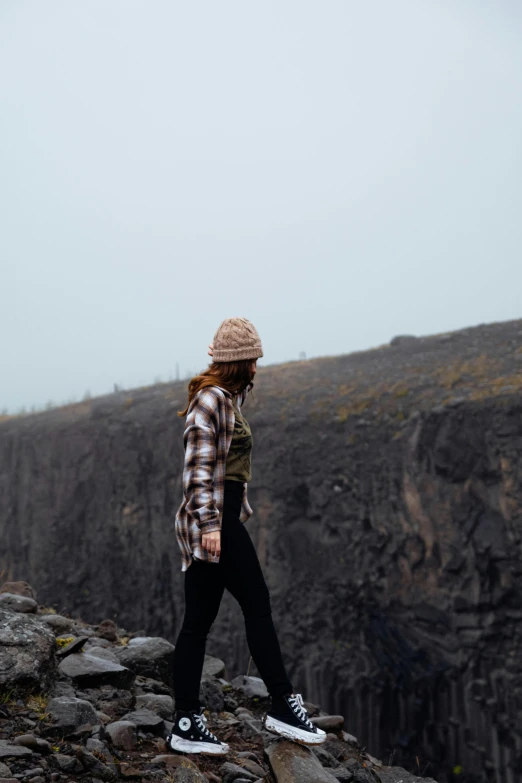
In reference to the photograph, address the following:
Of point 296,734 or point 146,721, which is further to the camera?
point 146,721

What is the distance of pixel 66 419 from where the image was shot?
1154 inches

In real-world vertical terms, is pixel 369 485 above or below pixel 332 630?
above

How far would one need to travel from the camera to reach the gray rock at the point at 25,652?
486cm

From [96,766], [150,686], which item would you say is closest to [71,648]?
[150,686]

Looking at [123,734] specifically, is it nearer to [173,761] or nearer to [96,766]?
[173,761]

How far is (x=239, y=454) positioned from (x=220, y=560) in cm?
63

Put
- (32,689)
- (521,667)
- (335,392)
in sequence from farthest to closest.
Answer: (335,392) → (521,667) → (32,689)

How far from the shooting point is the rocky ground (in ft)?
13.4

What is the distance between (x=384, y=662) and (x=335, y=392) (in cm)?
845

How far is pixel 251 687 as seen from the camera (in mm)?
6590

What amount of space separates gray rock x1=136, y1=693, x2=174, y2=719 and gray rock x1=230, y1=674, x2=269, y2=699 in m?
1.04

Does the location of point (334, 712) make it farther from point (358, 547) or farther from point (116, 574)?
point (116, 574)

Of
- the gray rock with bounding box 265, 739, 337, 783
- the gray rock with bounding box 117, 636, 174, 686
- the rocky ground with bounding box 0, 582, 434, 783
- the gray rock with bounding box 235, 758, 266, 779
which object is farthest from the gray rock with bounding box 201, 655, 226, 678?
the gray rock with bounding box 265, 739, 337, 783

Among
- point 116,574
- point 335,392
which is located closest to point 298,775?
point 335,392
